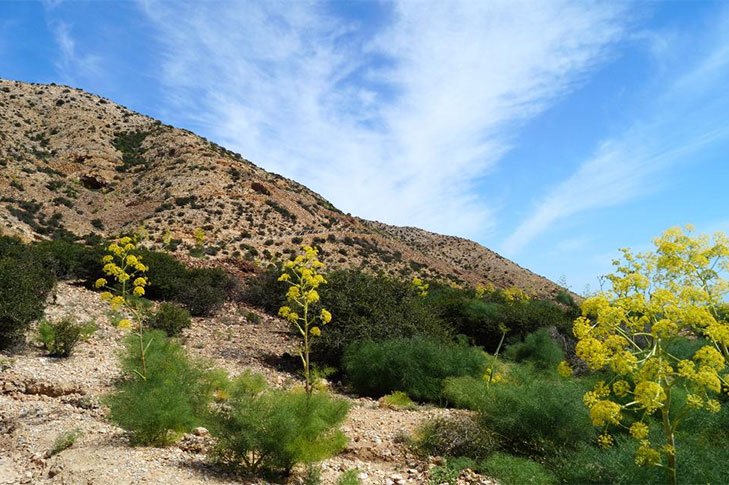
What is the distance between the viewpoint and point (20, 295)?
1184cm

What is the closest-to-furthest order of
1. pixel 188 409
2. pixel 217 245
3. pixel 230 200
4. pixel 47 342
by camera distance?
1. pixel 188 409
2. pixel 47 342
3. pixel 217 245
4. pixel 230 200

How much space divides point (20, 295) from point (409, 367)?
367 inches

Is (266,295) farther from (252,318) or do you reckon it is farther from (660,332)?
→ (660,332)

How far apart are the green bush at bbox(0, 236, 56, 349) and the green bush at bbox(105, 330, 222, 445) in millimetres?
3522

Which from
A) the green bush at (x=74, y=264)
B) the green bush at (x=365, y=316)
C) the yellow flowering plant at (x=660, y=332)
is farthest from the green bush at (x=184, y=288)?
the yellow flowering plant at (x=660, y=332)

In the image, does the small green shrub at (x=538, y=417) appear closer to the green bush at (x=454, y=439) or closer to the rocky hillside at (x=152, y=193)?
the green bush at (x=454, y=439)

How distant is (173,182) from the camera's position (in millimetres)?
45656

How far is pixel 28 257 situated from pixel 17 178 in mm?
31601

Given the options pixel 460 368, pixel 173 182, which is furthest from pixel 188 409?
pixel 173 182

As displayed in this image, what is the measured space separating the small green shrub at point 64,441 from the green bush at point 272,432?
2087mm

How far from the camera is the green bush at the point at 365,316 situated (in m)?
15.3

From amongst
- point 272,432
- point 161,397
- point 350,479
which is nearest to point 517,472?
point 350,479

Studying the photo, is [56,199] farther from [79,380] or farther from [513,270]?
[513,270]

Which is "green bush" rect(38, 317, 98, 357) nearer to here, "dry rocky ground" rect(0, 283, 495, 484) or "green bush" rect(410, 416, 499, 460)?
"dry rocky ground" rect(0, 283, 495, 484)
